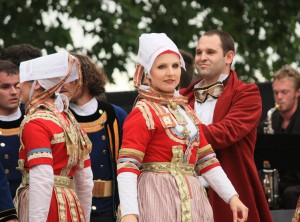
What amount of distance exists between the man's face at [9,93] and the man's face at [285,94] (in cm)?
368

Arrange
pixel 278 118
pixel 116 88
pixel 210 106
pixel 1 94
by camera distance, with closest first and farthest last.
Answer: pixel 1 94 < pixel 210 106 < pixel 278 118 < pixel 116 88

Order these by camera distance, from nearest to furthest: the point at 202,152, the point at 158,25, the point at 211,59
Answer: the point at 202,152
the point at 211,59
the point at 158,25

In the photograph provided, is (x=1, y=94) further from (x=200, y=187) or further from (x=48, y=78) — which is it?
(x=200, y=187)

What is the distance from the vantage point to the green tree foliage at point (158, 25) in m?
16.4

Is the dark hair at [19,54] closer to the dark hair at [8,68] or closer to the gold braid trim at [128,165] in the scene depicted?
the dark hair at [8,68]

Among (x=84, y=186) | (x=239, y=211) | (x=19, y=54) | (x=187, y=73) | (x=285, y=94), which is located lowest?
(x=239, y=211)

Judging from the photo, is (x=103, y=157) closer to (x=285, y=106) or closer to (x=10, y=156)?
(x=10, y=156)

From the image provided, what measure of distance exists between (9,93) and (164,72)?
4.61 feet

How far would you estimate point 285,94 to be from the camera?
38.2ft

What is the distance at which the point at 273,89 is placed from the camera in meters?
11.9

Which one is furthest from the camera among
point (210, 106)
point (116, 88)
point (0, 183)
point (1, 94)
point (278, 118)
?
point (116, 88)

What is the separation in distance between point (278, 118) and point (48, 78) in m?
4.25

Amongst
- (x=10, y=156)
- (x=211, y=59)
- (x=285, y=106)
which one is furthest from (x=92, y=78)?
(x=285, y=106)

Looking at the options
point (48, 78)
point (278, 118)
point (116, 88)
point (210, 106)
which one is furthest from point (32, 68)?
point (116, 88)
